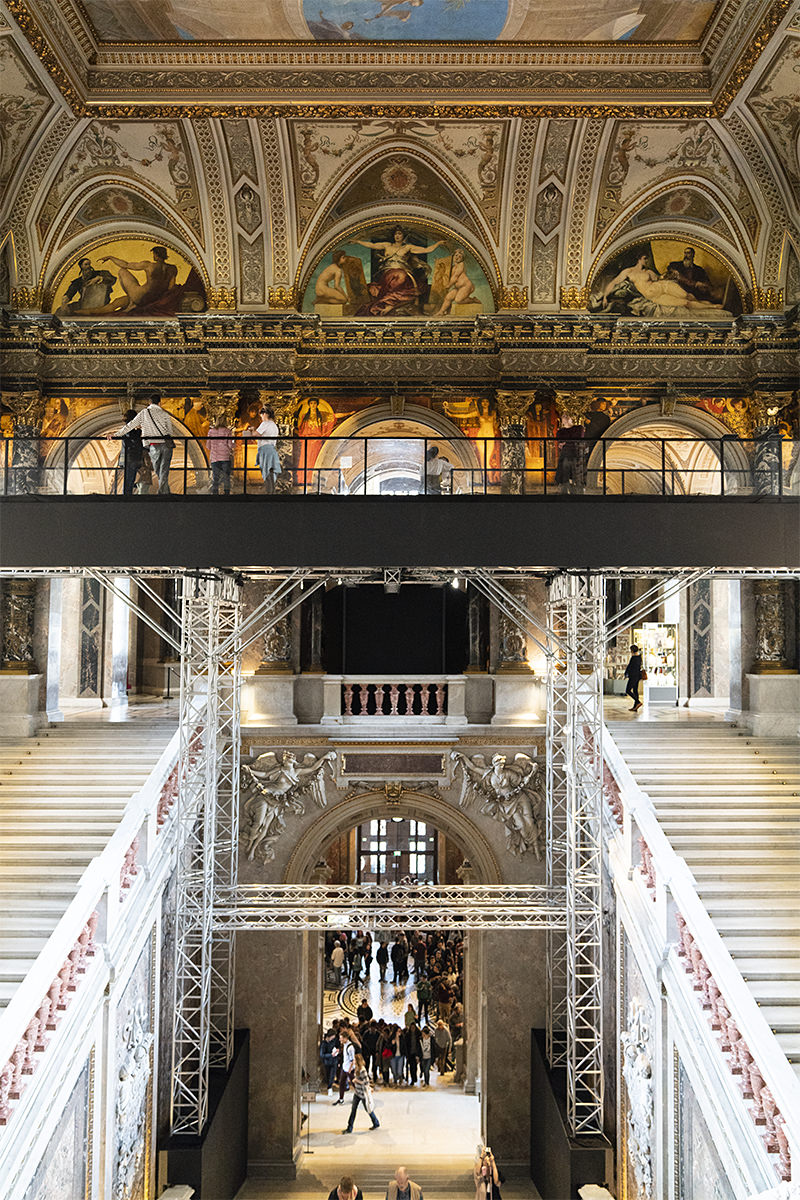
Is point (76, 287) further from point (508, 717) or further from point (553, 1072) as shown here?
point (553, 1072)

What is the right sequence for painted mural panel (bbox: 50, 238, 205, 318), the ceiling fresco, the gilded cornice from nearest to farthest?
Answer: the ceiling fresco
the gilded cornice
painted mural panel (bbox: 50, 238, 205, 318)

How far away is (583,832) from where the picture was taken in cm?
1438

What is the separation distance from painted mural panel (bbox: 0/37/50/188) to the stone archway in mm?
10403

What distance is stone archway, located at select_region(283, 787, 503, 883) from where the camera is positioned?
1524 cm

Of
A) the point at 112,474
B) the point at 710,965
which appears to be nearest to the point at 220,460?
the point at 112,474

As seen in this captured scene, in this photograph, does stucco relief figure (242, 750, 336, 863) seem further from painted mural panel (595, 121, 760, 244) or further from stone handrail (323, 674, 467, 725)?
painted mural panel (595, 121, 760, 244)

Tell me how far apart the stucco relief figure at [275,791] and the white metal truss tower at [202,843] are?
0.44 m

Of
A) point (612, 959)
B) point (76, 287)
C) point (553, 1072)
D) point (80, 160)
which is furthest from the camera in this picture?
point (76, 287)

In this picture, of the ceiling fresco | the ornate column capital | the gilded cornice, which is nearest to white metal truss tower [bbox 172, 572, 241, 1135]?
the ornate column capital

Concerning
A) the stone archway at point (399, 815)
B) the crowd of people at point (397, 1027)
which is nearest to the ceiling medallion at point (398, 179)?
the stone archway at point (399, 815)

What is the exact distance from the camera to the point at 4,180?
45.8 feet

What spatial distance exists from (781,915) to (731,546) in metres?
3.82

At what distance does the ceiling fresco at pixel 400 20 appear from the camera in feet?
38.6

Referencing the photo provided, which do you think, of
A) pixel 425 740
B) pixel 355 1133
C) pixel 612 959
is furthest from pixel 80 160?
pixel 355 1133
